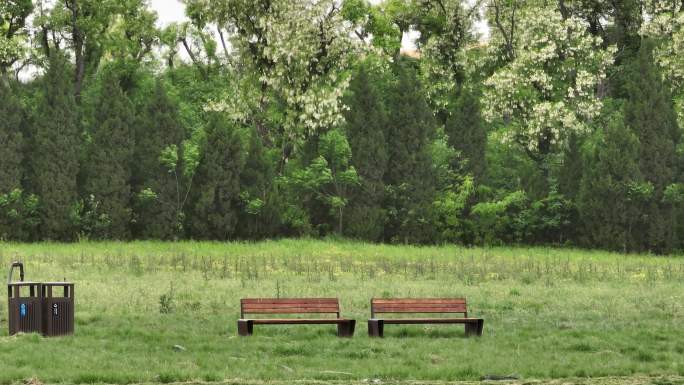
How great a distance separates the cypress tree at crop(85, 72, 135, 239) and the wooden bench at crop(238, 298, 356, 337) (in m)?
28.2

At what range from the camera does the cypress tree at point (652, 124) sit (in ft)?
158

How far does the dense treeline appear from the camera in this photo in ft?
153

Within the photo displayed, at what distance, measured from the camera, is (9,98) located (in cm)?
4659

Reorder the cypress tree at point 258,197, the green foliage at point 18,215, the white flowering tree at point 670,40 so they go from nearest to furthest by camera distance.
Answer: the green foliage at point 18,215 < the cypress tree at point 258,197 < the white flowering tree at point 670,40

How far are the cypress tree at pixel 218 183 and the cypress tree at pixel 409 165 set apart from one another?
22.1 feet

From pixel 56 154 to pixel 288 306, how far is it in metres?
29.6

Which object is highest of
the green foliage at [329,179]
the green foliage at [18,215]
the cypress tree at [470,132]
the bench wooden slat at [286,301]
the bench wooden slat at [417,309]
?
the cypress tree at [470,132]

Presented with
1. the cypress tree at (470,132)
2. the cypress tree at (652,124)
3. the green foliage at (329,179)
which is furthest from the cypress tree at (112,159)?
the cypress tree at (652,124)

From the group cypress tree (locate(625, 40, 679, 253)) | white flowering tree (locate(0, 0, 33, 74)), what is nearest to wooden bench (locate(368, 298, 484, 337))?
cypress tree (locate(625, 40, 679, 253))

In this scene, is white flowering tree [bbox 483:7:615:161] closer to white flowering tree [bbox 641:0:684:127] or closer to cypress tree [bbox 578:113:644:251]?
white flowering tree [bbox 641:0:684:127]

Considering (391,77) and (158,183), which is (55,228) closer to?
(158,183)

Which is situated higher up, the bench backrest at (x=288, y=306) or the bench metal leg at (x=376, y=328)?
the bench backrest at (x=288, y=306)

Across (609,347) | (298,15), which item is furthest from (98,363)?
(298,15)

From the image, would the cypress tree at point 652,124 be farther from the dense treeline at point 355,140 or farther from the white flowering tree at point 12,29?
the white flowering tree at point 12,29
